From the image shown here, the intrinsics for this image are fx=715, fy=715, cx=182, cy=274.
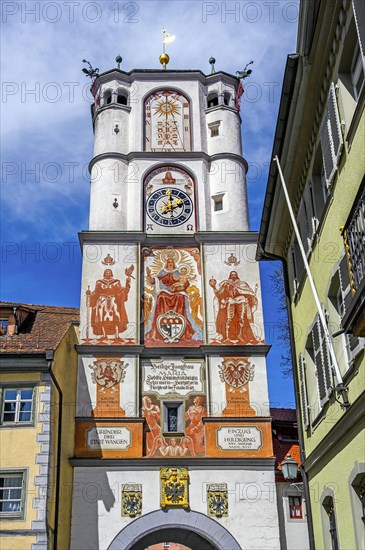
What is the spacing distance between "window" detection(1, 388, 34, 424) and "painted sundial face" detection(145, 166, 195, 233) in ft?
26.3

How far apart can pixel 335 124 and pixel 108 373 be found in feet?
47.2

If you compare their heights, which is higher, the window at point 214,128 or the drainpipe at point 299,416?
the window at point 214,128

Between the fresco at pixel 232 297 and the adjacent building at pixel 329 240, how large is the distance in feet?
31.9

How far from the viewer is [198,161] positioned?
25922mm

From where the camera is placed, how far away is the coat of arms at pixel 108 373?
71.8ft

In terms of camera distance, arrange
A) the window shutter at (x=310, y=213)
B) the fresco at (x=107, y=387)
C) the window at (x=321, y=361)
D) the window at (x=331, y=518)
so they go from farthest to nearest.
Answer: the fresco at (x=107, y=387), the window shutter at (x=310, y=213), the window at (x=321, y=361), the window at (x=331, y=518)

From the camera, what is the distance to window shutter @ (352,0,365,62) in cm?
744

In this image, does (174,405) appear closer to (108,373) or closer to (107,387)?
(107,387)

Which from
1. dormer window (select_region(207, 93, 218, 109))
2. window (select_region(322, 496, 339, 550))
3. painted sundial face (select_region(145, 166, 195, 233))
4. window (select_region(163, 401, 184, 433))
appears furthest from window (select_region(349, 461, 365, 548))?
dormer window (select_region(207, 93, 218, 109))

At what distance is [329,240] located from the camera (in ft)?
32.4

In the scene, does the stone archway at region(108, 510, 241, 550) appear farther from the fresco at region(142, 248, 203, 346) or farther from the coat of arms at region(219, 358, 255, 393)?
the fresco at region(142, 248, 203, 346)

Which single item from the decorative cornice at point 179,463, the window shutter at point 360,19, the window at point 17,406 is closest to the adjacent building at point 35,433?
the window at point 17,406

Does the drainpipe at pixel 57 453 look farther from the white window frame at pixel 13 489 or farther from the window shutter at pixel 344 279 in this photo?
the window shutter at pixel 344 279

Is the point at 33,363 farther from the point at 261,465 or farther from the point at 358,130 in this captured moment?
the point at 358,130
